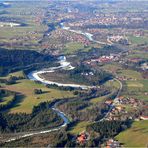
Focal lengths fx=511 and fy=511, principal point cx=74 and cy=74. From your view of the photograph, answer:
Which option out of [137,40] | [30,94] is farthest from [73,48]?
[30,94]

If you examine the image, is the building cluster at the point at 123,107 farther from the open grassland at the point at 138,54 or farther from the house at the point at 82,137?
the open grassland at the point at 138,54

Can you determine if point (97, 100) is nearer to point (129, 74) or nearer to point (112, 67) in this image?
point (129, 74)

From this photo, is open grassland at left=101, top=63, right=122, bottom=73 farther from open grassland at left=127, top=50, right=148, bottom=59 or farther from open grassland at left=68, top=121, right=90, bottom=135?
open grassland at left=68, top=121, right=90, bottom=135

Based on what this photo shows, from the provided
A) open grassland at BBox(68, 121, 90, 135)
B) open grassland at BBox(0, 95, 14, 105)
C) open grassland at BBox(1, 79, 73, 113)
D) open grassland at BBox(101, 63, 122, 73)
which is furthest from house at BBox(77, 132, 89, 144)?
open grassland at BBox(101, 63, 122, 73)

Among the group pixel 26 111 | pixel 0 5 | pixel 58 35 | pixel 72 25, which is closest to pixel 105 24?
pixel 72 25

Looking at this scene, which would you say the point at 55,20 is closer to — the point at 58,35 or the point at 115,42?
the point at 58,35

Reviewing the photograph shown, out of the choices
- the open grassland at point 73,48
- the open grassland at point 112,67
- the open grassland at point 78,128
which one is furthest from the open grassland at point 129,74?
the open grassland at point 78,128
